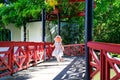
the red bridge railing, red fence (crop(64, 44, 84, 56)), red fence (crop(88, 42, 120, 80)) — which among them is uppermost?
red fence (crop(88, 42, 120, 80))

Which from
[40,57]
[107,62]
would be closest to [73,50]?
A: [40,57]

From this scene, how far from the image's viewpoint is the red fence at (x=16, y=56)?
11.5 meters

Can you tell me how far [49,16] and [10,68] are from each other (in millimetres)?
14813

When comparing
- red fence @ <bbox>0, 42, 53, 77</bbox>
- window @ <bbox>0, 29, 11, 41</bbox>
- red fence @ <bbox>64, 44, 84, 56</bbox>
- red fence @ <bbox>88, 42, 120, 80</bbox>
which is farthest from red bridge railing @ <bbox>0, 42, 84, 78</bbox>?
window @ <bbox>0, 29, 11, 41</bbox>

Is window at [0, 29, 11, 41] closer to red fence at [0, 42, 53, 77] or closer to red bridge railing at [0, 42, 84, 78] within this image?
red bridge railing at [0, 42, 84, 78]

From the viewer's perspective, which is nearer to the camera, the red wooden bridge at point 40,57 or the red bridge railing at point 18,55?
the red wooden bridge at point 40,57

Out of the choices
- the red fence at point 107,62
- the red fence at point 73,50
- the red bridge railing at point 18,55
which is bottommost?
the red fence at point 73,50

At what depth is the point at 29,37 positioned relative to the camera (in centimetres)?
3077

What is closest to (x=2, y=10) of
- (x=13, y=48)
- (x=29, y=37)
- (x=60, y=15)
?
(x=29, y=37)

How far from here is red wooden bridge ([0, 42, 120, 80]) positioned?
644cm

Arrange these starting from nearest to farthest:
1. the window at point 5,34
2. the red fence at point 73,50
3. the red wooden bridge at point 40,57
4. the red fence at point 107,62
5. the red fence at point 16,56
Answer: the red fence at point 107,62
the red wooden bridge at point 40,57
the red fence at point 16,56
the red fence at point 73,50
the window at point 5,34

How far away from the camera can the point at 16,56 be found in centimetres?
1303

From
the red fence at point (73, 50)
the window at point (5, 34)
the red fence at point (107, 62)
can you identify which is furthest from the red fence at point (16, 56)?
the window at point (5, 34)

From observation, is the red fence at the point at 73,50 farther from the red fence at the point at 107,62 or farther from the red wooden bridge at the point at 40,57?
the red fence at the point at 107,62
